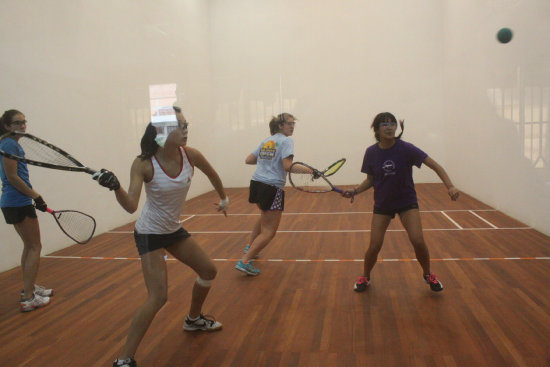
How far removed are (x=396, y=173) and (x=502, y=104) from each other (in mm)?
3469

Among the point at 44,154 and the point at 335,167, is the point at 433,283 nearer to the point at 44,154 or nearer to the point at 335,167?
the point at 335,167

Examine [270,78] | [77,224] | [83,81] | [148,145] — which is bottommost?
[77,224]

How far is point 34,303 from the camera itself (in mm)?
2846

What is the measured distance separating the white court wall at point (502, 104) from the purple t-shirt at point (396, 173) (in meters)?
2.23

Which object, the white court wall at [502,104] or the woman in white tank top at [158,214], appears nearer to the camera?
the woman in white tank top at [158,214]

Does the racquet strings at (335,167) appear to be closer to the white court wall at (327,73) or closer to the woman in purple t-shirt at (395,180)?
the woman in purple t-shirt at (395,180)

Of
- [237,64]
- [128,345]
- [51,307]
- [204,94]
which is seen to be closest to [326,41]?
[237,64]

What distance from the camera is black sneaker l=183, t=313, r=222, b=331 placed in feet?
7.84

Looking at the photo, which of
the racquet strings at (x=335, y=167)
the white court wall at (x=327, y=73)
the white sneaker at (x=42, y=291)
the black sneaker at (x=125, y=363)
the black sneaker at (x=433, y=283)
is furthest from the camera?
the white court wall at (x=327, y=73)

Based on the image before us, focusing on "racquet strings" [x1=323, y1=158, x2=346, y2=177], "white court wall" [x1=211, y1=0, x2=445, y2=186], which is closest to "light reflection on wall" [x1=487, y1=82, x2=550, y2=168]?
"racquet strings" [x1=323, y1=158, x2=346, y2=177]

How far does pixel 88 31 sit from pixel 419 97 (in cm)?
596

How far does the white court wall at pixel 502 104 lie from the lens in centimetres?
433

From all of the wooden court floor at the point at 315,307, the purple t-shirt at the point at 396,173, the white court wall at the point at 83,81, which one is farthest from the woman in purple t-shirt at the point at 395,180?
the white court wall at the point at 83,81

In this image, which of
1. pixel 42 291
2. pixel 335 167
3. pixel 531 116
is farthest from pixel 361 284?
pixel 531 116
